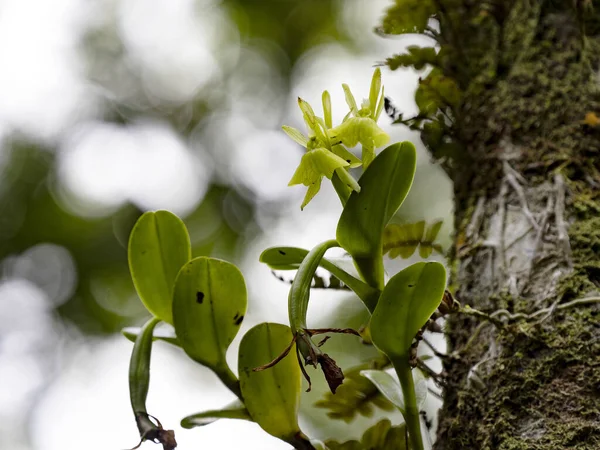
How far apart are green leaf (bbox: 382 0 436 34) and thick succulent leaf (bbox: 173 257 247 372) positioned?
1.83 ft

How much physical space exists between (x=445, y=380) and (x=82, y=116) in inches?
124

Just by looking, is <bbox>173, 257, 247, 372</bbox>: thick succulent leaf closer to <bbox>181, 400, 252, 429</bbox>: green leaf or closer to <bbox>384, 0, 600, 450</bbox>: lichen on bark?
<bbox>181, 400, 252, 429</bbox>: green leaf

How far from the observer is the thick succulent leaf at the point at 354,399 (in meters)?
0.82

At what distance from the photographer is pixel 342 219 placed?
61 cm

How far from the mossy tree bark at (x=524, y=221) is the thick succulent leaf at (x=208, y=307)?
0.98 ft

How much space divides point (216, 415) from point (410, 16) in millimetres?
724

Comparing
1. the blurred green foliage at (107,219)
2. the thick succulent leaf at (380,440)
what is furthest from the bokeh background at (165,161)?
the thick succulent leaf at (380,440)

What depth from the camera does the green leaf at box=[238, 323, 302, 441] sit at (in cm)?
68

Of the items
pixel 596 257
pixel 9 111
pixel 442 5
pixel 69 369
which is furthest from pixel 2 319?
pixel 596 257

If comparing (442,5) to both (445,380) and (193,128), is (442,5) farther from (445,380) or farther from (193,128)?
(193,128)

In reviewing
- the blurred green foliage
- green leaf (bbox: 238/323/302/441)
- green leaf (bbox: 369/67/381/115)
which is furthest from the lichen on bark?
the blurred green foliage

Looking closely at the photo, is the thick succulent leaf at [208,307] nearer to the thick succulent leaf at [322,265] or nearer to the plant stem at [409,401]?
the thick succulent leaf at [322,265]

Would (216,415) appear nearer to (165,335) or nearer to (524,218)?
(165,335)

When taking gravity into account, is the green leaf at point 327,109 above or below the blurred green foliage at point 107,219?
below
